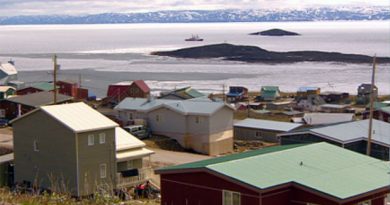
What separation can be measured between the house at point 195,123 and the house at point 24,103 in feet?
14.8

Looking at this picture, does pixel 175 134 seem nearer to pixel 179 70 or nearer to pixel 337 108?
pixel 337 108

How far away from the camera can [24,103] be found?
30156 millimetres

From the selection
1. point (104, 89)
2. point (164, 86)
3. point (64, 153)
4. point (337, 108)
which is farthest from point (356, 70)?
point (64, 153)

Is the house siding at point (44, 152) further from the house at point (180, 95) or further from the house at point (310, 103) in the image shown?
the house at point (310, 103)

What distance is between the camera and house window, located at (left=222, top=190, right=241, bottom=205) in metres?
11.6

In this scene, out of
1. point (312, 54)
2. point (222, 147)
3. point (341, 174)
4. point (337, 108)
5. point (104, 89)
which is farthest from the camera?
point (312, 54)

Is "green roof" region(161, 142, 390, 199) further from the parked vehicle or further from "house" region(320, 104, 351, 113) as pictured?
A: "house" region(320, 104, 351, 113)

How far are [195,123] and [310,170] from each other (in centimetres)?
1470

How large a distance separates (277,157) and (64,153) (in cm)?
654

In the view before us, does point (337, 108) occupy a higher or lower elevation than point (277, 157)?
lower

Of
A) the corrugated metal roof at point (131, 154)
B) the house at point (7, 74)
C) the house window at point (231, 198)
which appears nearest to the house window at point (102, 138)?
the corrugated metal roof at point (131, 154)

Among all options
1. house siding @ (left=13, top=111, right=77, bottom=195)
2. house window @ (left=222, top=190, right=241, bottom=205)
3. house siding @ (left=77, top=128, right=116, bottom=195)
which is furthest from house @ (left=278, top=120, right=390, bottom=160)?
house window @ (left=222, top=190, right=241, bottom=205)

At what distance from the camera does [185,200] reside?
1270 centimetres

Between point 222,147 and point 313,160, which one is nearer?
point 313,160
